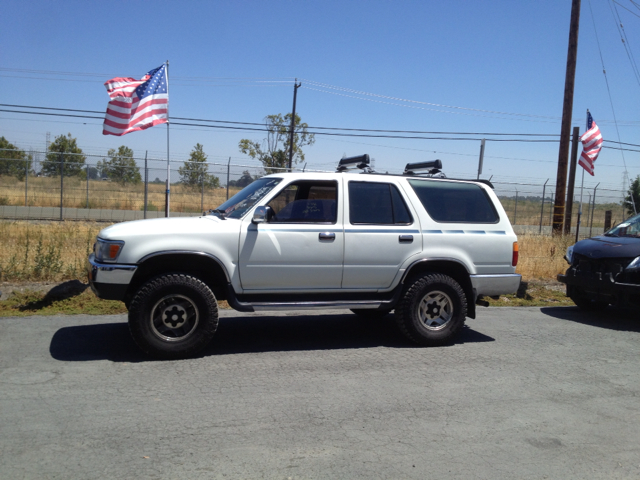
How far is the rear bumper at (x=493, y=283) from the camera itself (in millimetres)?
6820

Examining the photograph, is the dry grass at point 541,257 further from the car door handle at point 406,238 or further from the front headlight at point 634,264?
the car door handle at point 406,238

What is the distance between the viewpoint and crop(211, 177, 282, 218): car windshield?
6.37 meters

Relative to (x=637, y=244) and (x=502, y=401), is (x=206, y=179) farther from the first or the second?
(x=502, y=401)

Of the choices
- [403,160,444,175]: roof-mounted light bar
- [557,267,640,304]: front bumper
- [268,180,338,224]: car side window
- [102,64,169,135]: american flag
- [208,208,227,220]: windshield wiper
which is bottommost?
[557,267,640,304]: front bumper

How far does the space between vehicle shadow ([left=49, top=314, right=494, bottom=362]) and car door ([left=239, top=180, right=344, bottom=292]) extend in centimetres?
81

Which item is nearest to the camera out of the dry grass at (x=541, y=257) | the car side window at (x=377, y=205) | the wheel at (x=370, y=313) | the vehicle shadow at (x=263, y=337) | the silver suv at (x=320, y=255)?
A: the silver suv at (x=320, y=255)

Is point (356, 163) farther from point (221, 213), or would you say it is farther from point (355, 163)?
point (221, 213)

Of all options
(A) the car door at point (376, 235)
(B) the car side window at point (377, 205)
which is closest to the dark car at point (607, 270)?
(A) the car door at point (376, 235)

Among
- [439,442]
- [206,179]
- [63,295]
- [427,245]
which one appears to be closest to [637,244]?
[427,245]

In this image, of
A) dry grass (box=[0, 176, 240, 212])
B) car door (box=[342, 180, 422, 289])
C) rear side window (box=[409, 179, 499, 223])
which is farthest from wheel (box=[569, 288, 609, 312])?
dry grass (box=[0, 176, 240, 212])

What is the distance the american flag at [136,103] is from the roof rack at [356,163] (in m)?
6.88

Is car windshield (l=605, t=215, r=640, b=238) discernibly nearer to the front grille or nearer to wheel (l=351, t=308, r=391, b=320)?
the front grille

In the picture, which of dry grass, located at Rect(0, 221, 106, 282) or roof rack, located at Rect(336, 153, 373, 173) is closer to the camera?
roof rack, located at Rect(336, 153, 373, 173)

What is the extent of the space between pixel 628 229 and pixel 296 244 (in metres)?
6.35
